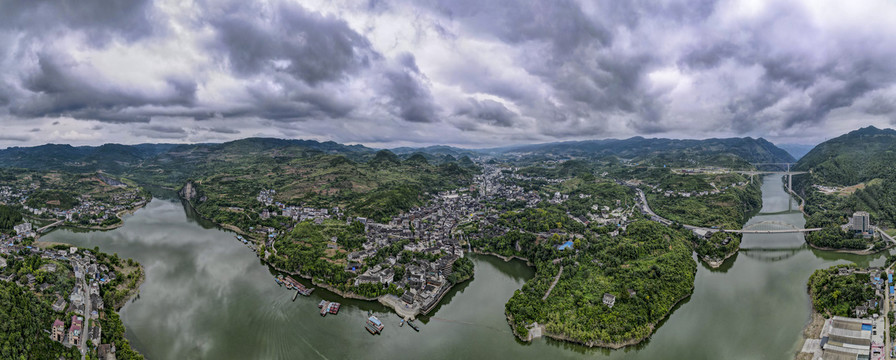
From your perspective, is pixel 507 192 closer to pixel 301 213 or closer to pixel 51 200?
pixel 301 213

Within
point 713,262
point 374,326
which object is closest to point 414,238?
point 374,326

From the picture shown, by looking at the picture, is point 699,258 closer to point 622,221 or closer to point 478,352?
point 622,221

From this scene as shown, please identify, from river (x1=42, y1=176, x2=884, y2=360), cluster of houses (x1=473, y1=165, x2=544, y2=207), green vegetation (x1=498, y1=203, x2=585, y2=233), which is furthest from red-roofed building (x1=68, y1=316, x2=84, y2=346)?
cluster of houses (x1=473, y1=165, x2=544, y2=207)

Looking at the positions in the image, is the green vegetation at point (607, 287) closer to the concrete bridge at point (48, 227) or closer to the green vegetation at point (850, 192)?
the green vegetation at point (850, 192)

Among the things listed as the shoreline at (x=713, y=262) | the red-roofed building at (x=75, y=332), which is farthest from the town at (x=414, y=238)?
the red-roofed building at (x=75, y=332)

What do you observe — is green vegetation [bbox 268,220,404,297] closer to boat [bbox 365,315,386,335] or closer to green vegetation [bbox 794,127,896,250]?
boat [bbox 365,315,386,335]
